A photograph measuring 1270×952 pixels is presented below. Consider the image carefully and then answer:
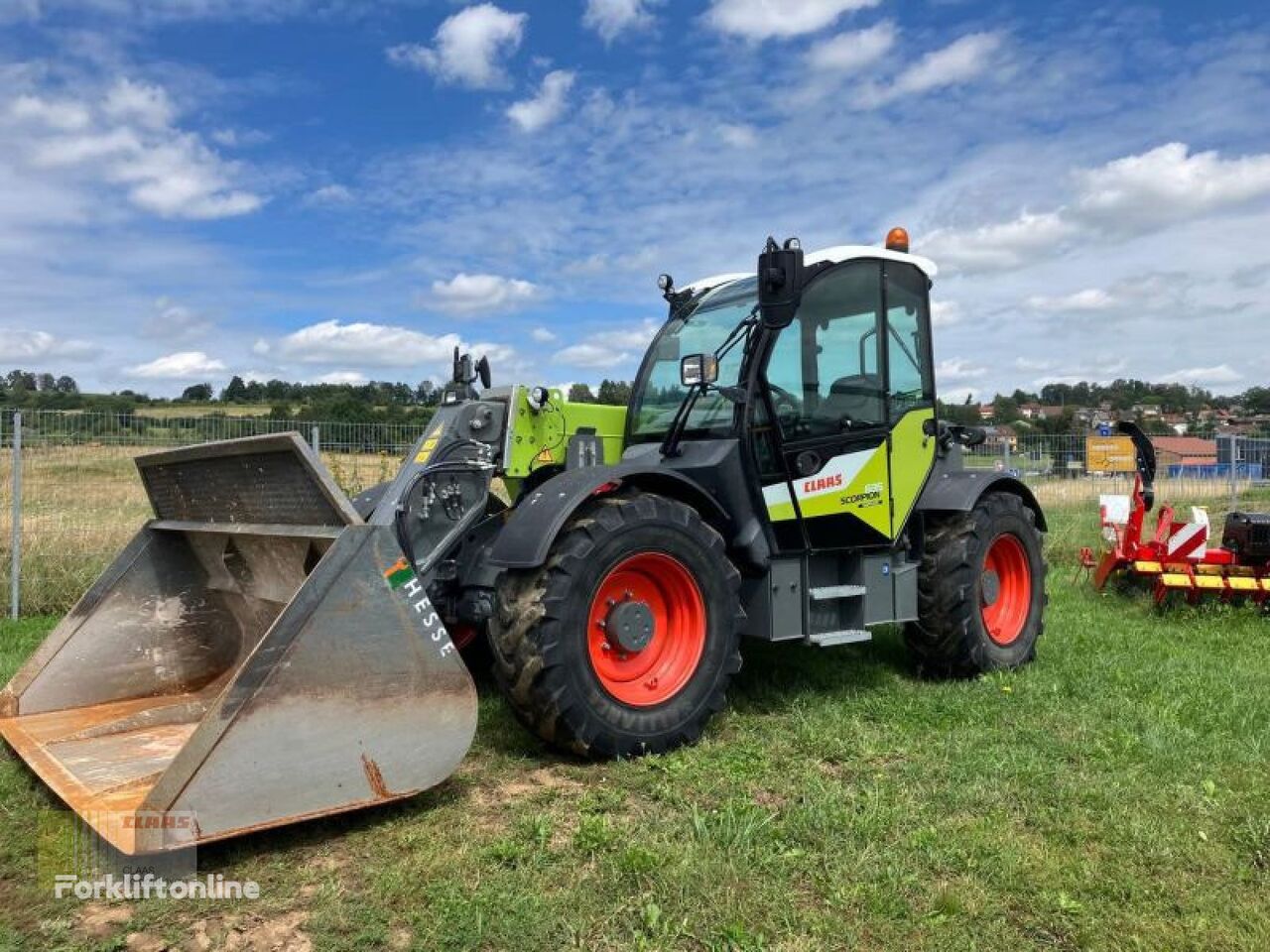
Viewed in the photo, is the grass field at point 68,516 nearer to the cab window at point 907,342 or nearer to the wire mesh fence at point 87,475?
the wire mesh fence at point 87,475

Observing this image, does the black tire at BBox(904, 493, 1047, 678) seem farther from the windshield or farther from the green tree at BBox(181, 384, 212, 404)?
the green tree at BBox(181, 384, 212, 404)

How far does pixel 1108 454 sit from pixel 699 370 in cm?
1217

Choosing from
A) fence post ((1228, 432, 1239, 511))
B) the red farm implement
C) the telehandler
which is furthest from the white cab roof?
fence post ((1228, 432, 1239, 511))

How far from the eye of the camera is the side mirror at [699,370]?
4.96 meters

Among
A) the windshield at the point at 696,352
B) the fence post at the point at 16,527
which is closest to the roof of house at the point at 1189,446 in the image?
the windshield at the point at 696,352

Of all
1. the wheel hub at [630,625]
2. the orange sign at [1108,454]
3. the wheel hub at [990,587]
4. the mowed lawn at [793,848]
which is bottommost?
the mowed lawn at [793,848]

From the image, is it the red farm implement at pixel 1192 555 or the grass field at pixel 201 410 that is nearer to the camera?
the red farm implement at pixel 1192 555

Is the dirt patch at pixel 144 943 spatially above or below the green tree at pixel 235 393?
below

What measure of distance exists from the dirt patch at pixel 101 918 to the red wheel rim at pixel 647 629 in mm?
2017

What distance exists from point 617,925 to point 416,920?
0.62 meters

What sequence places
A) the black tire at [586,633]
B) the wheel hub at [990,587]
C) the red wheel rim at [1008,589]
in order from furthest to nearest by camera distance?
the red wheel rim at [1008,589] < the wheel hub at [990,587] < the black tire at [586,633]

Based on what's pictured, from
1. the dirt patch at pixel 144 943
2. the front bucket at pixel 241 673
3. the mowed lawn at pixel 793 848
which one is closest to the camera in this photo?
the dirt patch at pixel 144 943

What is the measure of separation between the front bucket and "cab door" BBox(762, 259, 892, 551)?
91.8 inches

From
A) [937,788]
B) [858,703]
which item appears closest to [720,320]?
[858,703]
